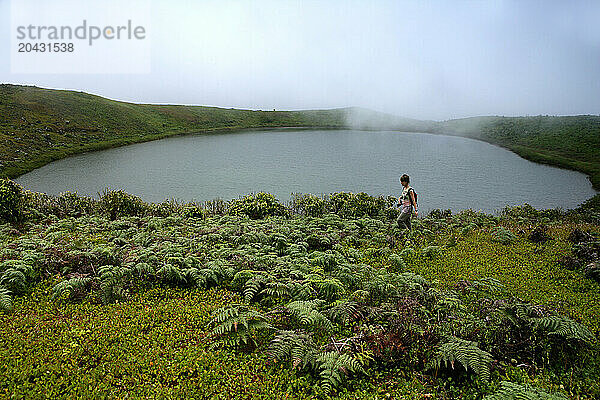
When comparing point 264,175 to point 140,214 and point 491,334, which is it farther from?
point 491,334

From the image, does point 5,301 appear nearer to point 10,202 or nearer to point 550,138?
point 10,202

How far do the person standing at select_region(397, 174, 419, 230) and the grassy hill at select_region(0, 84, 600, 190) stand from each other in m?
32.1

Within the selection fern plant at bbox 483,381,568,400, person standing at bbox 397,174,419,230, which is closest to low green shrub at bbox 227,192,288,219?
person standing at bbox 397,174,419,230

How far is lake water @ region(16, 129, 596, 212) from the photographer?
29188 mm

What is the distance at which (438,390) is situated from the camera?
20.3ft

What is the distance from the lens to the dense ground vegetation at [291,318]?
6234 mm

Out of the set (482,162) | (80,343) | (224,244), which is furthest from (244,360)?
(482,162)

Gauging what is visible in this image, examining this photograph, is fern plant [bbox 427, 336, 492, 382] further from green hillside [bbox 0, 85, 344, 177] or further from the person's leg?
green hillside [bbox 0, 85, 344, 177]

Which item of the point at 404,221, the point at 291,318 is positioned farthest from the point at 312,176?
the point at 291,318

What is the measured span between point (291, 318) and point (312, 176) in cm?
2793

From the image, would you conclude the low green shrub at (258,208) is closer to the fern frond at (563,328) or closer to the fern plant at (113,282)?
the fern plant at (113,282)

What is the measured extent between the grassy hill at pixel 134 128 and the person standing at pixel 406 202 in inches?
1265

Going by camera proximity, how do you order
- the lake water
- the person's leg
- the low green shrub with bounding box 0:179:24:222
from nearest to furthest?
the low green shrub with bounding box 0:179:24:222 < the person's leg < the lake water

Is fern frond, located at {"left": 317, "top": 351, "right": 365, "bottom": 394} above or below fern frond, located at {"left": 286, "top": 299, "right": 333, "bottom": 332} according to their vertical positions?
below
